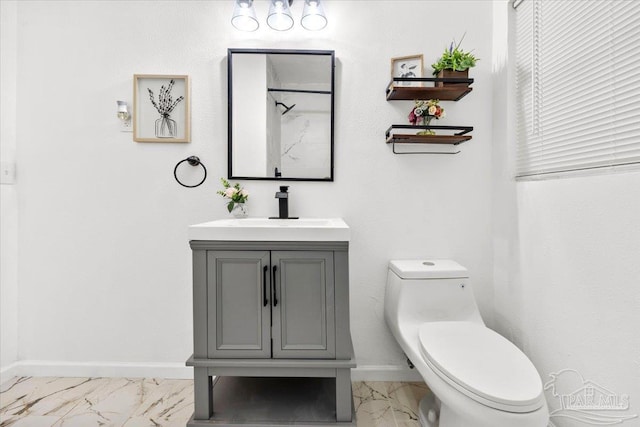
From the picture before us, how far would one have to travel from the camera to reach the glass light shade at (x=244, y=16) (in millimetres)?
1841

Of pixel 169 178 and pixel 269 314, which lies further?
pixel 169 178

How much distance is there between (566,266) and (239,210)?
1.61m

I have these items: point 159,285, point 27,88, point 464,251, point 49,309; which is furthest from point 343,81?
point 49,309

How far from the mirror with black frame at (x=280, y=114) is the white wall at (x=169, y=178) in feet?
0.25

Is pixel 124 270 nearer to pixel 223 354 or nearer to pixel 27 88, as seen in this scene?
pixel 223 354

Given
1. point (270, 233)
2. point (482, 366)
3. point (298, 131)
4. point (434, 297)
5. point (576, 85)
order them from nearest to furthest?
point (482, 366)
point (576, 85)
point (270, 233)
point (434, 297)
point (298, 131)

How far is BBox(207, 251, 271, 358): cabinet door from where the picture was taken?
4.98 feet

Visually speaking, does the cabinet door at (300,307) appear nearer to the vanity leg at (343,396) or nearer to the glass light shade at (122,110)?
the vanity leg at (343,396)

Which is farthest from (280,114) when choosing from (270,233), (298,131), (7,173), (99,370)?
(99,370)

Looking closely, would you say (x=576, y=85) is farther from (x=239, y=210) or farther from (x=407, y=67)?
(x=239, y=210)

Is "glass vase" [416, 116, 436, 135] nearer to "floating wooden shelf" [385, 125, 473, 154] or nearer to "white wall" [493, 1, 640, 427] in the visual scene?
"floating wooden shelf" [385, 125, 473, 154]

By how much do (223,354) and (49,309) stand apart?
4.16 feet

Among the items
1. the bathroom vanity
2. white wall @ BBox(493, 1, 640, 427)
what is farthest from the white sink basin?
white wall @ BBox(493, 1, 640, 427)

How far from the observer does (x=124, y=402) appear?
1748 mm
